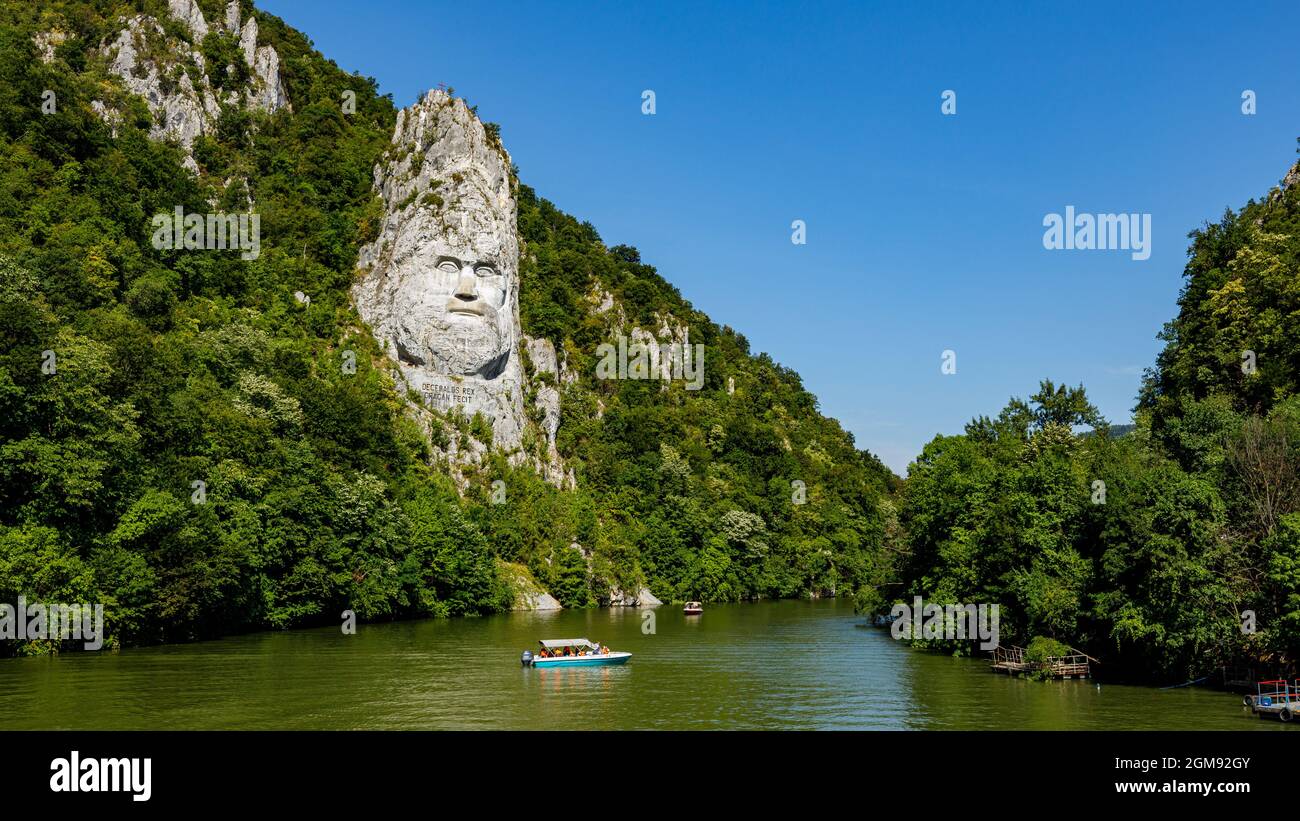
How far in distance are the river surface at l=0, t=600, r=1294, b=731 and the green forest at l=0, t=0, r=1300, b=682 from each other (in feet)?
14.2

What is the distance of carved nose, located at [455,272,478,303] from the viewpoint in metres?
113

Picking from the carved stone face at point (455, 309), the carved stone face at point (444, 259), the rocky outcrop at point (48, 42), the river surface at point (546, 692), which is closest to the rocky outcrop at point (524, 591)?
the carved stone face at point (444, 259)

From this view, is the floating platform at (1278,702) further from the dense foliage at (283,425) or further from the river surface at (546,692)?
the dense foliage at (283,425)

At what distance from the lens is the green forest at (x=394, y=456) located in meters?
42.4

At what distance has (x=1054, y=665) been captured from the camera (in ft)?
136

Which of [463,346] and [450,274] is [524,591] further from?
[450,274]

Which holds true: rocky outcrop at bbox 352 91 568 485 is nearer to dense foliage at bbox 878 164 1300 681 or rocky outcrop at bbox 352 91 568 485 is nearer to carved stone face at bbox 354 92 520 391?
carved stone face at bbox 354 92 520 391

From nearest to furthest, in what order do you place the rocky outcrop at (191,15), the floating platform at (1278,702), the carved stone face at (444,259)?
the floating platform at (1278,702)
the carved stone face at (444,259)
the rocky outcrop at (191,15)

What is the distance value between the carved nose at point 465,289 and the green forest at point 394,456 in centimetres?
1205

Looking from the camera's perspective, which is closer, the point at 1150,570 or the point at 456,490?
the point at 1150,570
